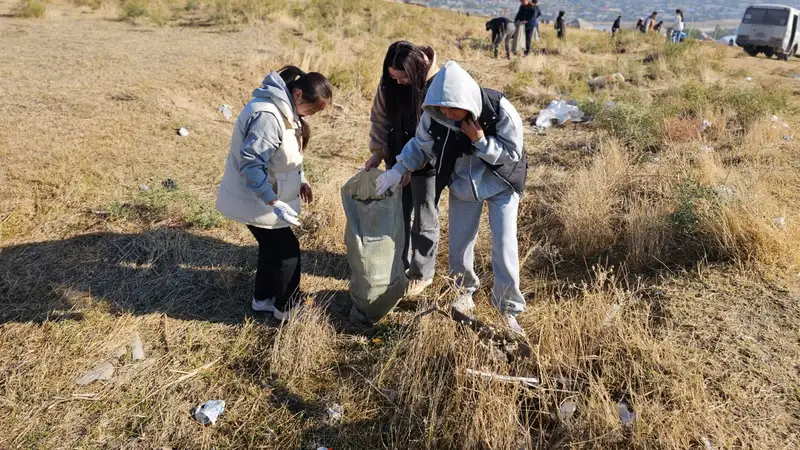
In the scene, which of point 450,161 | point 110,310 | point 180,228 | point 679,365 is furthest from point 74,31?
point 679,365

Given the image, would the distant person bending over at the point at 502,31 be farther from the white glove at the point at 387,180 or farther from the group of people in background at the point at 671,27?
the white glove at the point at 387,180

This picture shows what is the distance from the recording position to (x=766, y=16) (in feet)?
49.4

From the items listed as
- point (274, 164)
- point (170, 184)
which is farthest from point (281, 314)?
point (170, 184)

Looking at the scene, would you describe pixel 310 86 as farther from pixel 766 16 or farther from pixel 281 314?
pixel 766 16

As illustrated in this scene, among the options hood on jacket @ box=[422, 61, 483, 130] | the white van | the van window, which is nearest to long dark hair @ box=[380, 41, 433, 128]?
hood on jacket @ box=[422, 61, 483, 130]

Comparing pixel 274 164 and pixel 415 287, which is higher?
pixel 274 164

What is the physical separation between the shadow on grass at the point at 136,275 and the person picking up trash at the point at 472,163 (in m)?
0.91

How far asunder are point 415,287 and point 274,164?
1.14 metres

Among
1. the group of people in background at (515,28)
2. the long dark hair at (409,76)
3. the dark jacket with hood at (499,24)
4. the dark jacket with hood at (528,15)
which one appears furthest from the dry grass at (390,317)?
the dark jacket with hood at (528,15)

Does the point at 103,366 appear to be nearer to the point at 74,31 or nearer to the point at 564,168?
the point at 564,168

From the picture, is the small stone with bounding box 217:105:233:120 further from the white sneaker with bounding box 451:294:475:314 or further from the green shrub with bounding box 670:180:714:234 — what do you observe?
the green shrub with bounding box 670:180:714:234

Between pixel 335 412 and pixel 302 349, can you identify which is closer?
pixel 335 412

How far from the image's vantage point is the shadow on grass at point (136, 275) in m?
2.95

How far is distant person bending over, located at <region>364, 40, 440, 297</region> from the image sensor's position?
2.51 m
